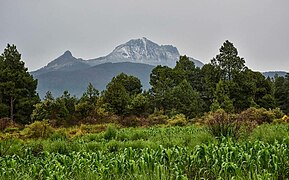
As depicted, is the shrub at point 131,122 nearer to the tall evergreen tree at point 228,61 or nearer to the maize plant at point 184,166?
the tall evergreen tree at point 228,61

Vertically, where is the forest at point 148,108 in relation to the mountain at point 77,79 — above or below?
below

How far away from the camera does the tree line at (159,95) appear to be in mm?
26280

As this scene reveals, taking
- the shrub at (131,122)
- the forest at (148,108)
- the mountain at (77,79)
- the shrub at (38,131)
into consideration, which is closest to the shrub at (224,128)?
the forest at (148,108)

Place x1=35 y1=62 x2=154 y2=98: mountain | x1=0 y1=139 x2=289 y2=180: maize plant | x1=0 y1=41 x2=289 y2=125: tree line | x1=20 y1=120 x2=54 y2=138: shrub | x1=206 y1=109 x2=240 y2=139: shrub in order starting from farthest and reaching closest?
x1=35 y1=62 x2=154 y2=98: mountain < x1=0 y1=41 x2=289 y2=125: tree line < x1=20 y1=120 x2=54 y2=138: shrub < x1=206 y1=109 x2=240 y2=139: shrub < x1=0 y1=139 x2=289 y2=180: maize plant

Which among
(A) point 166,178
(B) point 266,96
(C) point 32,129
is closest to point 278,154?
(A) point 166,178

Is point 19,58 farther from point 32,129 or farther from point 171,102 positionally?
point 32,129

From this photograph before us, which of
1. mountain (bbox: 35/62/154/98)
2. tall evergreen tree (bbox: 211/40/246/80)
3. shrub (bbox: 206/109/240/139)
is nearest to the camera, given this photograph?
shrub (bbox: 206/109/240/139)

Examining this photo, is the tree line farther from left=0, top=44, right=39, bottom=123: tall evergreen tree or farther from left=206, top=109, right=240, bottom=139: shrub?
left=206, top=109, right=240, bottom=139: shrub

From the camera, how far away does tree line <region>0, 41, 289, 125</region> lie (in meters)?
26.3

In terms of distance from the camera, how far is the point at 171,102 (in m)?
28.5

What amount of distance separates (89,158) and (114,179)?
108cm

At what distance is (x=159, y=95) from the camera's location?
29.7 meters

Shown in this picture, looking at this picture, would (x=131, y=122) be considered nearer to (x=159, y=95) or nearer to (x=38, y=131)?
(x=38, y=131)

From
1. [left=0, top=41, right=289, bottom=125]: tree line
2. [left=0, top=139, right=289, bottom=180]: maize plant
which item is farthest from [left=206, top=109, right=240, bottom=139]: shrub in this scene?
[left=0, top=41, right=289, bottom=125]: tree line
